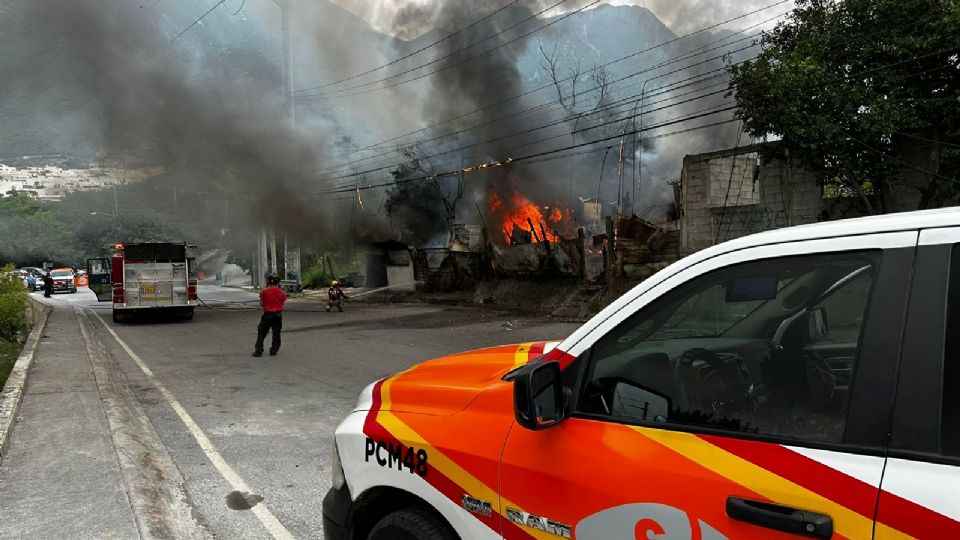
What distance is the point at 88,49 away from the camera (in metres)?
24.0

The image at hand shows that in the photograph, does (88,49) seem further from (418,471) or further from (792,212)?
(418,471)

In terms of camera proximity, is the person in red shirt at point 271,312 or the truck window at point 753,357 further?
the person in red shirt at point 271,312

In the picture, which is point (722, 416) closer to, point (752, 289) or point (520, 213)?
point (752, 289)

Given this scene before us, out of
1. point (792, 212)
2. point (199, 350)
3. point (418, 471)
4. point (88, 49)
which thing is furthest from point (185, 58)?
point (418, 471)

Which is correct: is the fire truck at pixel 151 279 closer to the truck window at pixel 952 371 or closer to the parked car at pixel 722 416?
the parked car at pixel 722 416

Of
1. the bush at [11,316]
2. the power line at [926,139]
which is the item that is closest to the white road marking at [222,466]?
the bush at [11,316]

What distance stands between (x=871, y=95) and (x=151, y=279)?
745 inches

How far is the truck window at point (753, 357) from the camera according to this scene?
4.45 feet

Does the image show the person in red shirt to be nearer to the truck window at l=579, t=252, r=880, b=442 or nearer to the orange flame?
the truck window at l=579, t=252, r=880, b=442

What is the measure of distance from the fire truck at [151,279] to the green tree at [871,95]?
16166mm

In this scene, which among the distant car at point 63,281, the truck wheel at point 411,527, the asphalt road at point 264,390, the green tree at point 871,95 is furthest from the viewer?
the distant car at point 63,281

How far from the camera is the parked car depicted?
1.14 metres

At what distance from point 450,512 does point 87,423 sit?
14.8ft

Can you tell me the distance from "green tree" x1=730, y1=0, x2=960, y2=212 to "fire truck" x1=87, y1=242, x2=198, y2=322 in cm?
1617
